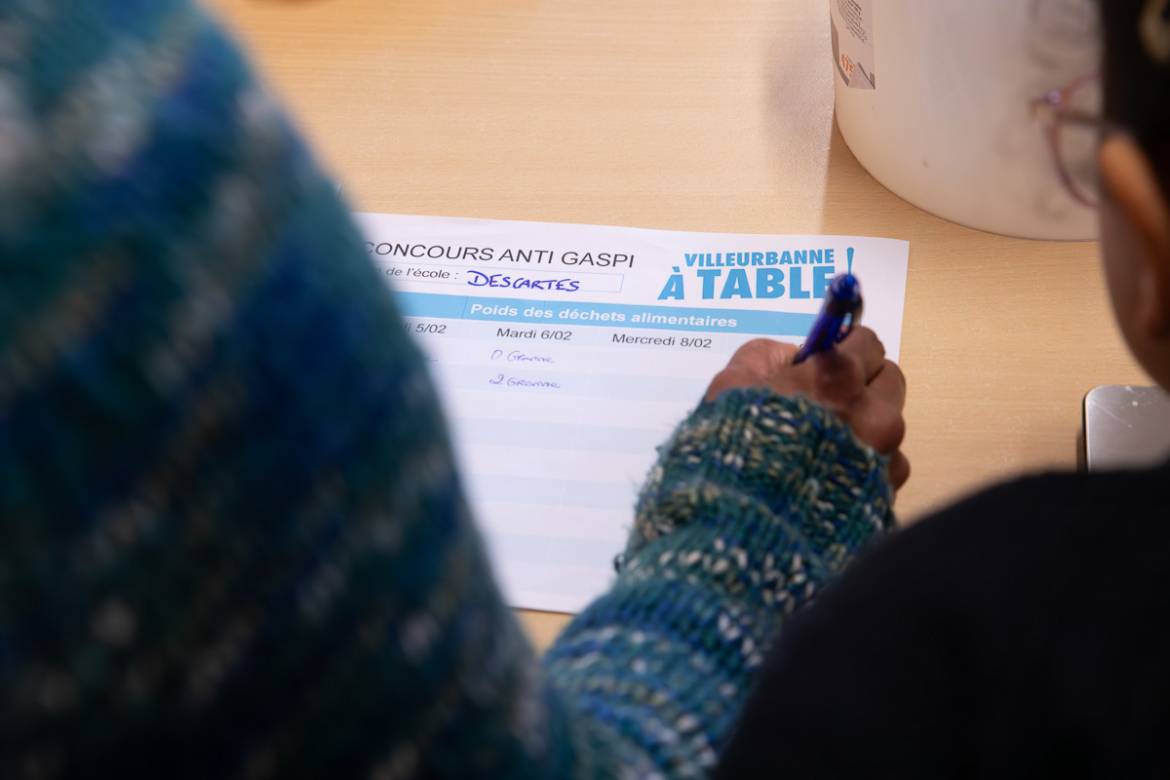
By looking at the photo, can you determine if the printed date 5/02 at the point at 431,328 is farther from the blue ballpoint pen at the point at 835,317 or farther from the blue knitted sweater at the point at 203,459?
the blue knitted sweater at the point at 203,459

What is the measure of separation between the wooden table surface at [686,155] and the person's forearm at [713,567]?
0.23ft

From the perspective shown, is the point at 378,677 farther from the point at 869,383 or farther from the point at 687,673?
the point at 869,383

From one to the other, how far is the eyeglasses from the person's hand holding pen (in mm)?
126

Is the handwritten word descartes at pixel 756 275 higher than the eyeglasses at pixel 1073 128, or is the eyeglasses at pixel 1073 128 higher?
the eyeglasses at pixel 1073 128

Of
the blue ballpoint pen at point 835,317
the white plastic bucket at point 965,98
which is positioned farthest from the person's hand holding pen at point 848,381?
the white plastic bucket at point 965,98

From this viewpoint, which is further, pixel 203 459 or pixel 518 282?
pixel 518 282


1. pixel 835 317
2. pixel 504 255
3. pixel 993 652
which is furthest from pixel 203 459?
pixel 504 255

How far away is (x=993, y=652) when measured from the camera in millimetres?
296

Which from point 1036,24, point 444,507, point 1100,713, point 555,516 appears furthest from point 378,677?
point 1036,24

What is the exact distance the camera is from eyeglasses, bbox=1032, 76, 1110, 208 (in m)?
0.54

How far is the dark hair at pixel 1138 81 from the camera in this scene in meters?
0.30

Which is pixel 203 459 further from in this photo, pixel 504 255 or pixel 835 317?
pixel 504 255

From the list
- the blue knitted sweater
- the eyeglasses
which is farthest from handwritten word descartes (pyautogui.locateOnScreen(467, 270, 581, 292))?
the blue knitted sweater

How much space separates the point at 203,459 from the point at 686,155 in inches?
22.7
